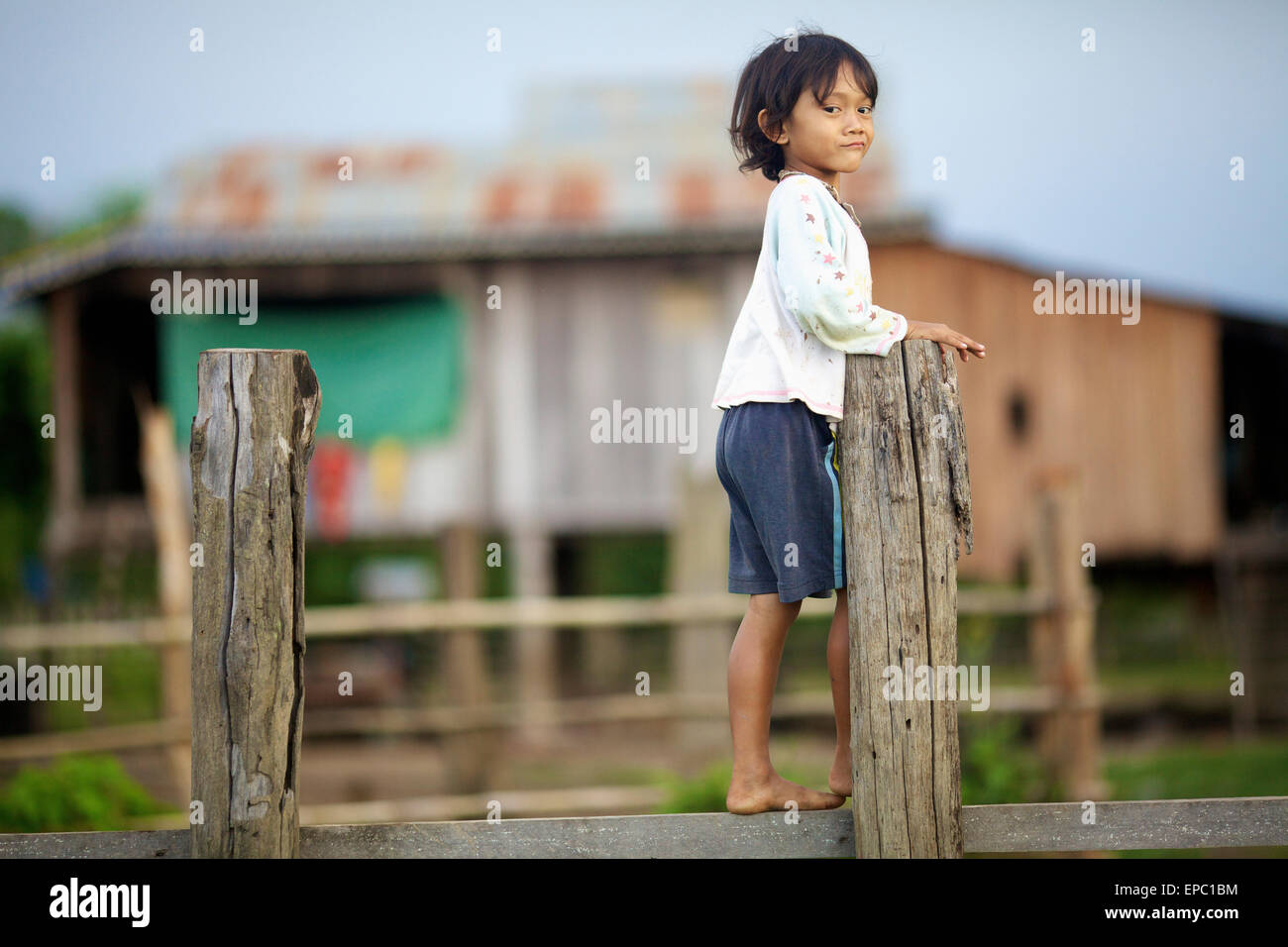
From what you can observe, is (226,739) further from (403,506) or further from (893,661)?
(403,506)

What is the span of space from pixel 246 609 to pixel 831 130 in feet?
6.13

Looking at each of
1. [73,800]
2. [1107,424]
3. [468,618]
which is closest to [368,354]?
[468,618]

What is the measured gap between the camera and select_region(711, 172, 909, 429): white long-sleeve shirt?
300 cm

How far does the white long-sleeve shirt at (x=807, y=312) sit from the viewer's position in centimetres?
300

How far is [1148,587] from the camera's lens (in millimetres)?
17984

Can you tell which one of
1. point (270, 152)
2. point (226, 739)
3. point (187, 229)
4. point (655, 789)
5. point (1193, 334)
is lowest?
point (655, 789)

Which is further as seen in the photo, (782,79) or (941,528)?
(782,79)

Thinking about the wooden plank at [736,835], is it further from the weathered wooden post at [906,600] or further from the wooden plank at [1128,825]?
the weathered wooden post at [906,600]

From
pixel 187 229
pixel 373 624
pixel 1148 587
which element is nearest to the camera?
pixel 373 624

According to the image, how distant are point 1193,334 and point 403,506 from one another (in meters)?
8.20

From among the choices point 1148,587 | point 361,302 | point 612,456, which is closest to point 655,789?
point 612,456

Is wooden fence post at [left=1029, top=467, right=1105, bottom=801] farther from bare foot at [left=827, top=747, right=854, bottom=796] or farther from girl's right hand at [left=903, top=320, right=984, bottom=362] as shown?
girl's right hand at [left=903, top=320, right=984, bottom=362]

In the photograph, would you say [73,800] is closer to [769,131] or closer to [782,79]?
[769,131]

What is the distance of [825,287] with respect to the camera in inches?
118
